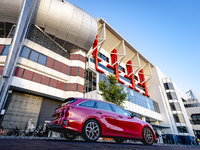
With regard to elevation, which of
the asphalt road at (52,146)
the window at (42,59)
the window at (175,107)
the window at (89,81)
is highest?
the window at (42,59)

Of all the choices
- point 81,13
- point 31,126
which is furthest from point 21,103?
point 81,13

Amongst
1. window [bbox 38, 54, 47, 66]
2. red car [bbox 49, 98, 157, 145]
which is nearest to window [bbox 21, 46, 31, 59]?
window [bbox 38, 54, 47, 66]

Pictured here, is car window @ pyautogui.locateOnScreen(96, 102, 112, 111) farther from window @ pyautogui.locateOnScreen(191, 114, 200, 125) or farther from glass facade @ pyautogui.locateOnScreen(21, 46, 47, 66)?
window @ pyautogui.locateOnScreen(191, 114, 200, 125)

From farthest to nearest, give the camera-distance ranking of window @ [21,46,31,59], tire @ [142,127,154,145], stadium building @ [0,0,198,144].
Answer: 1. window @ [21,46,31,59]
2. stadium building @ [0,0,198,144]
3. tire @ [142,127,154,145]

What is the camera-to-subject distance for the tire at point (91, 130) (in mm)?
3844

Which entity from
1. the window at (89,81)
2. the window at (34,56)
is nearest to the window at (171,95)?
the window at (89,81)

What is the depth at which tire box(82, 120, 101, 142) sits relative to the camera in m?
3.84

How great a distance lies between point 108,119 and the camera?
4.40m

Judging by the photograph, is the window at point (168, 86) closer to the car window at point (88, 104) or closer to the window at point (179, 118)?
the window at point (179, 118)

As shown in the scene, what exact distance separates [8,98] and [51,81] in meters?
5.76

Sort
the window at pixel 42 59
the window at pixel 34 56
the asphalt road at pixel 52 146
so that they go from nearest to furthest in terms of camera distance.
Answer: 1. the asphalt road at pixel 52 146
2. the window at pixel 34 56
3. the window at pixel 42 59

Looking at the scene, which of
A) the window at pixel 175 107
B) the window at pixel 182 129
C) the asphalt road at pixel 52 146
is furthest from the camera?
the window at pixel 175 107

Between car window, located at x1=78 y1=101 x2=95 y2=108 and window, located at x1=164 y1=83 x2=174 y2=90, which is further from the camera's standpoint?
window, located at x1=164 y1=83 x2=174 y2=90

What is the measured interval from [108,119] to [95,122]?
54cm
